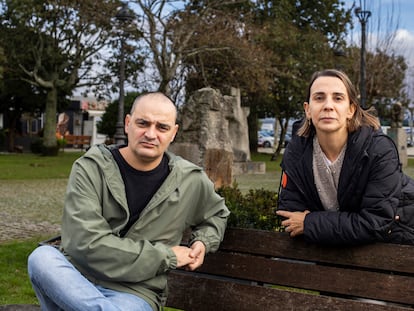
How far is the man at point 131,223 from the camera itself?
115 inches

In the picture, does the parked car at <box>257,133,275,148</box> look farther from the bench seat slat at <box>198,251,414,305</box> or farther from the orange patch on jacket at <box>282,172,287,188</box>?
the orange patch on jacket at <box>282,172,287,188</box>

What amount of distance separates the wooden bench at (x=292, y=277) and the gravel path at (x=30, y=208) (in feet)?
19.5

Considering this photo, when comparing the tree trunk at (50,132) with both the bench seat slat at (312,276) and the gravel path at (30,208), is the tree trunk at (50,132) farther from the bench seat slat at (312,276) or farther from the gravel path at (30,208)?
the bench seat slat at (312,276)

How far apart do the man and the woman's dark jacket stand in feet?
1.55

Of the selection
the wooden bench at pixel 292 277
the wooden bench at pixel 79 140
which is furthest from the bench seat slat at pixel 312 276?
the wooden bench at pixel 79 140

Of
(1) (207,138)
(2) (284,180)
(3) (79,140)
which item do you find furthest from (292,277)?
(3) (79,140)

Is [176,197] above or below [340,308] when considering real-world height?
above

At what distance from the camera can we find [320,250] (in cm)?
325

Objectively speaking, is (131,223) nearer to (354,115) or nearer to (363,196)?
(363,196)

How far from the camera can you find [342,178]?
3.10 meters

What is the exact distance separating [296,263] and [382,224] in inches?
21.4

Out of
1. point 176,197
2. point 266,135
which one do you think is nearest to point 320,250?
point 176,197

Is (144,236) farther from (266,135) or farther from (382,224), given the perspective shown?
(266,135)

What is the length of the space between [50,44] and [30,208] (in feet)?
70.2
